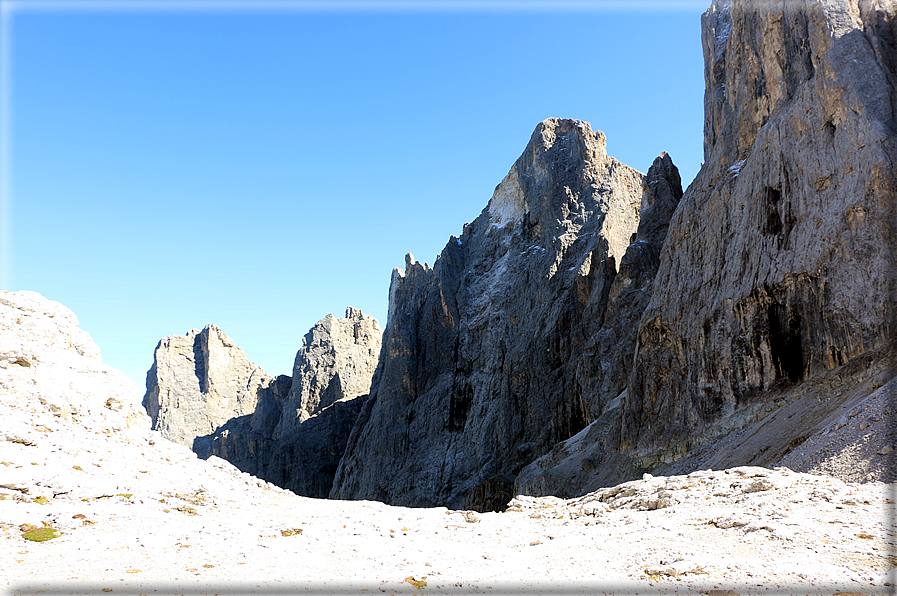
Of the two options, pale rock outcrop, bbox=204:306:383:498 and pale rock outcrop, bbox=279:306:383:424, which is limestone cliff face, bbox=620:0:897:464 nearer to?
pale rock outcrop, bbox=204:306:383:498

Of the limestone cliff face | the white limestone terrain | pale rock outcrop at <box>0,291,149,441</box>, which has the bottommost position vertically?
the white limestone terrain

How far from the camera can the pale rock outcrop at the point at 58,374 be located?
15.4m

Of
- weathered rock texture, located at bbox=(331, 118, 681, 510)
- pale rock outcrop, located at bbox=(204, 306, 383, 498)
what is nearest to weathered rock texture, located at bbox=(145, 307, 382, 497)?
pale rock outcrop, located at bbox=(204, 306, 383, 498)

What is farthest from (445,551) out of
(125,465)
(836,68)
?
(836,68)

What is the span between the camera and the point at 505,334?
84.1 m

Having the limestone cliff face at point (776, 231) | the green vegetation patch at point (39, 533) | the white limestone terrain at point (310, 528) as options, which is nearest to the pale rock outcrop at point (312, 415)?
the limestone cliff face at point (776, 231)

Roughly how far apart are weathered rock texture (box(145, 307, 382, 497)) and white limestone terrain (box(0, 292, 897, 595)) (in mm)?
89133

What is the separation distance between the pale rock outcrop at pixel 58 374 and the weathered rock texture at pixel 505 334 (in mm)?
49801

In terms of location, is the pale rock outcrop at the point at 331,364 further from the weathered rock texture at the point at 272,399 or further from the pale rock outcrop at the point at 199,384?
the pale rock outcrop at the point at 199,384

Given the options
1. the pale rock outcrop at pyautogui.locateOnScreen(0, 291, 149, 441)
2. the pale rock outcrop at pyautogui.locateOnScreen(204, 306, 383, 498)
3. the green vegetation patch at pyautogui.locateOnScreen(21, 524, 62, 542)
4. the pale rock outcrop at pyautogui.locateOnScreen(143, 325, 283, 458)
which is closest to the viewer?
the green vegetation patch at pyautogui.locateOnScreen(21, 524, 62, 542)

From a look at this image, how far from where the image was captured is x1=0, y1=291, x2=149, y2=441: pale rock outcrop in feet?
50.5

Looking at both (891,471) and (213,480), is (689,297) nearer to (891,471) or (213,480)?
(891,471)

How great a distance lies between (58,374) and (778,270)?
3541 centimetres

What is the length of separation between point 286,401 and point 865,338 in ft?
349
